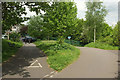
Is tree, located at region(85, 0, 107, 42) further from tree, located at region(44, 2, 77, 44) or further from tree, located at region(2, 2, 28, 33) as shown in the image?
tree, located at region(2, 2, 28, 33)

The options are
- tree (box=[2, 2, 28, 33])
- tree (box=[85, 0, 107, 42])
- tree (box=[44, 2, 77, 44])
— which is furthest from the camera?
tree (box=[85, 0, 107, 42])

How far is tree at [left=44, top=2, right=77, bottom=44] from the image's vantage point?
1371 cm

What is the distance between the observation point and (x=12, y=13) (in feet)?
29.7

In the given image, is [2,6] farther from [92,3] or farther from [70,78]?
[92,3]

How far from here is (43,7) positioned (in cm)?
882

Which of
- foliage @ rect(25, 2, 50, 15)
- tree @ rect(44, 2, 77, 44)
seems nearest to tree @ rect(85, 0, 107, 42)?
tree @ rect(44, 2, 77, 44)

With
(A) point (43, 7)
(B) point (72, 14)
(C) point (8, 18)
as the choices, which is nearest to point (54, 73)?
(A) point (43, 7)

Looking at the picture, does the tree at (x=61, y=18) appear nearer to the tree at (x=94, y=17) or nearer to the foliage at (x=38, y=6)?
the foliage at (x=38, y=6)

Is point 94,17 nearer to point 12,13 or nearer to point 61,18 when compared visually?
point 61,18

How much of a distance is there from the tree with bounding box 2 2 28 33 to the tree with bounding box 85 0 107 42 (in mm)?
18992

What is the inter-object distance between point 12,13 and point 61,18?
21.2 ft

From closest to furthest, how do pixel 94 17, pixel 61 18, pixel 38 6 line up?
pixel 38 6
pixel 61 18
pixel 94 17

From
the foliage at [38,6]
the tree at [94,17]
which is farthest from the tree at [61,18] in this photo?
the tree at [94,17]

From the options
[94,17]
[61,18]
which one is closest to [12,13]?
[61,18]
